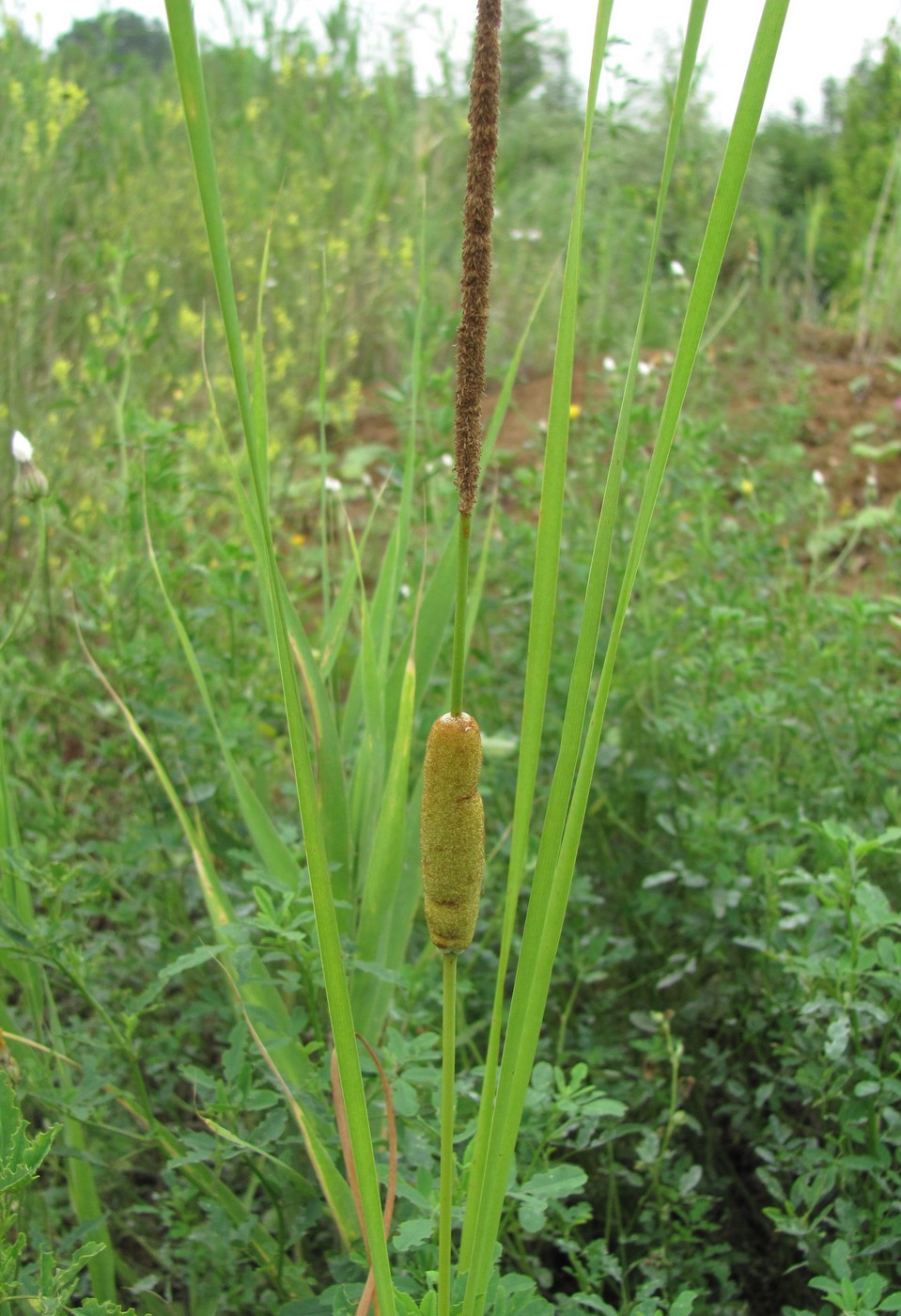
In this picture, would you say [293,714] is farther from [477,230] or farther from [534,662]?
[477,230]

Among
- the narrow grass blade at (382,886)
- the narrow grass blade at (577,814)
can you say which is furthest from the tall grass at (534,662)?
the narrow grass blade at (382,886)

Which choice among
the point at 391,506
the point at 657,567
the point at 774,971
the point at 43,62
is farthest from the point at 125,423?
the point at 43,62

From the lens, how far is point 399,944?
43.7 inches

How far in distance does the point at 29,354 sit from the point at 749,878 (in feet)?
7.06

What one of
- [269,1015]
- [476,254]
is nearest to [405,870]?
[269,1015]

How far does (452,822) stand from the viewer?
0.57 m

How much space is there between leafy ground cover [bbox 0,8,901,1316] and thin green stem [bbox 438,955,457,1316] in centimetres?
14

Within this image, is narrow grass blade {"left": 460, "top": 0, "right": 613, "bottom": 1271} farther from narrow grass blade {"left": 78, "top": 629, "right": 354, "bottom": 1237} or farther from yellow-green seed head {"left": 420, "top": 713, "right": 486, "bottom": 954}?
narrow grass blade {"left": 78, "top": 629, "right": 354, "bottom": 1237}

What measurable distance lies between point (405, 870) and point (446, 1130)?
1.64ft

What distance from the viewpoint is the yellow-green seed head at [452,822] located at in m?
0.56

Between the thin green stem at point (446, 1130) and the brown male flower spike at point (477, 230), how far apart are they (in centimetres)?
28

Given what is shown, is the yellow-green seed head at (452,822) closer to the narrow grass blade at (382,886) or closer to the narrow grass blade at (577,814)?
the narrow grass blade at (577,814)

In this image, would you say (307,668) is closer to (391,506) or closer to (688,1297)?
(688,1297)

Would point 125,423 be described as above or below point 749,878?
above
